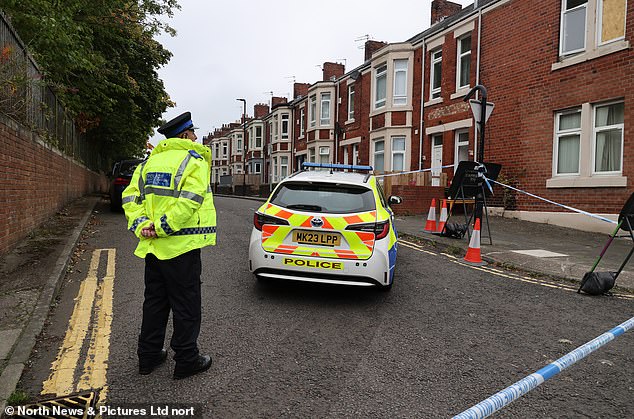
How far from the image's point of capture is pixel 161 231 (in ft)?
10.3

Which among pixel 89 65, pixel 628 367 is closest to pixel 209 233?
pixel 628 367

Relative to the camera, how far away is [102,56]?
15508mm

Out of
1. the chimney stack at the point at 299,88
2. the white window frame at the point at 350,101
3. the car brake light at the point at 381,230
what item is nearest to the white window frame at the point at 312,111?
the white window frame at the point at 350,101

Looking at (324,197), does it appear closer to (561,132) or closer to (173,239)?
(173,239)

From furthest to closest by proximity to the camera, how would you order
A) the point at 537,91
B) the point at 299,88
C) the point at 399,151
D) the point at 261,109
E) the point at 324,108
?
the point at 261,109 < the point at 299,88 < the point at 324,108 < the point at 399,151 < the point at 537,91

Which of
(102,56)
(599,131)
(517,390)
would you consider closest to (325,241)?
(517,390)

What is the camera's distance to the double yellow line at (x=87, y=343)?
3.11 metres

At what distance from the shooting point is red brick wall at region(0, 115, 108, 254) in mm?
6547

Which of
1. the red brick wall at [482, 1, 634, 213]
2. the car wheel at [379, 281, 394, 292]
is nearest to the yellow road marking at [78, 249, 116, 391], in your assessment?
the car wheel at [379, 281, 394, 292]

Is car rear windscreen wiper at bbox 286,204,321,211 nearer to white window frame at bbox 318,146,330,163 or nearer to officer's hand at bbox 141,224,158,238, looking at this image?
officer's hand at bbox 141,224,158,238

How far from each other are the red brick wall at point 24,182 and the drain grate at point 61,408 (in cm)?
461

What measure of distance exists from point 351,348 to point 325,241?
140 centimetres

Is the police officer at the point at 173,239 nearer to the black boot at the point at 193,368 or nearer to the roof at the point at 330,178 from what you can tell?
the black boot at the point at 193,368

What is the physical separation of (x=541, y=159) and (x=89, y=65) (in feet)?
42.0
